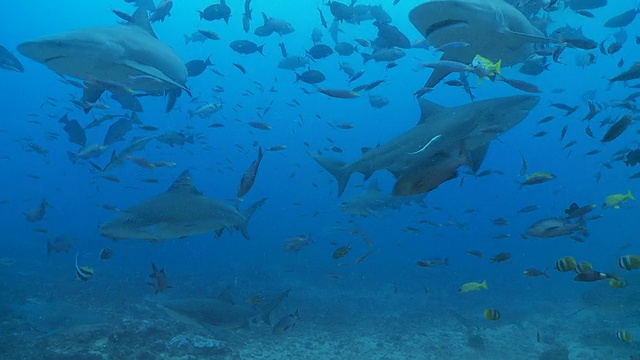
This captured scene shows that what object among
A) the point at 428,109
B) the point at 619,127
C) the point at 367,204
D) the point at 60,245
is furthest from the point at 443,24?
the point at 60,245

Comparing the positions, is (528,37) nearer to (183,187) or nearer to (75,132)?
(183,187)

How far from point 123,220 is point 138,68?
206 centimetres

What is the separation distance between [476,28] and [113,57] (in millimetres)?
3762

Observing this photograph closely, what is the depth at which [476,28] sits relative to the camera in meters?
3.90

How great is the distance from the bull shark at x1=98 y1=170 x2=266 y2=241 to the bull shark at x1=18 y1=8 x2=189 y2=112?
4.75 feet

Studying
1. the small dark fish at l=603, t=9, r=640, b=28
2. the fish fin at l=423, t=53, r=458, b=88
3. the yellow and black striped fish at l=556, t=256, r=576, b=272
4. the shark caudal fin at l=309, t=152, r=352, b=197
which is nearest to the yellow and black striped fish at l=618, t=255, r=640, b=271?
the yellow and black striped fish at l=556, t=256, r=576, b=272

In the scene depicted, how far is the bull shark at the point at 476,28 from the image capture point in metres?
3.55

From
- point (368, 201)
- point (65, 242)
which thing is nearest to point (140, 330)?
point (65, 242)

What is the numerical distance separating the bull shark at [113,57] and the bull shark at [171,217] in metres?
1.45

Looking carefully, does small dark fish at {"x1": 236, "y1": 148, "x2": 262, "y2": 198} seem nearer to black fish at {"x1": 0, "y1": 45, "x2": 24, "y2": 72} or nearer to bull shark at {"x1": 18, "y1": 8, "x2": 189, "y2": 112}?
bull shark at {"x1": 18, "y1": 8, "x2": 189, "y2": 112}

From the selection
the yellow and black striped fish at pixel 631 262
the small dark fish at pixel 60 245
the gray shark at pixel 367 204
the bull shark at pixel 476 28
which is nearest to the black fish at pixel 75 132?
the small dark fish at pixel 60 245

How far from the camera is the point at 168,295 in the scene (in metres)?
16.5

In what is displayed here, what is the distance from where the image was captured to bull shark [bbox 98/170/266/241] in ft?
16.6

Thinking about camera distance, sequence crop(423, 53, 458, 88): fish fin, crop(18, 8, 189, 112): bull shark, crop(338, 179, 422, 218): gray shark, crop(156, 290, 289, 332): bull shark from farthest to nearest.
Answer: crop(338, 179, 422, 218): gray shark
crop(156, 290, 289, 332): bull shark
crop(423, 53, 458, 88): fish fin
crop(18, 8, 189, 112): bull shark
